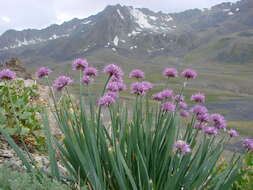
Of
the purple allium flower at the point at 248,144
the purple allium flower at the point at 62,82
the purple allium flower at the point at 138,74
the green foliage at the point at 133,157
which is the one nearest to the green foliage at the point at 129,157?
the green foliage at the point at 133,157

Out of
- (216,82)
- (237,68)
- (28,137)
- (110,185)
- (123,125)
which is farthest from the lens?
(237,68)

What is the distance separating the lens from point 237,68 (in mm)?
169875

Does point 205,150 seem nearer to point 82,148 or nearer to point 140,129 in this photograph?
point 140,129

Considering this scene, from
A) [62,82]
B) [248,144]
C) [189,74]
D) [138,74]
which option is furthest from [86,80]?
[248,144]

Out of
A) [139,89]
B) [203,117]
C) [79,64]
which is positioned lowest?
[203,117]

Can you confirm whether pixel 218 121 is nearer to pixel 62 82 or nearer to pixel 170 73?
pixel 170 73

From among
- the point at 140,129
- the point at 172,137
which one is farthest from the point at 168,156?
the point at 140,129

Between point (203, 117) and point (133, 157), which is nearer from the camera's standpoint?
point (133, 157)

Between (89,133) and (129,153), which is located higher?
(89,133)

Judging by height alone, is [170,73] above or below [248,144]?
above

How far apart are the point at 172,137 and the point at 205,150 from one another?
41 cm

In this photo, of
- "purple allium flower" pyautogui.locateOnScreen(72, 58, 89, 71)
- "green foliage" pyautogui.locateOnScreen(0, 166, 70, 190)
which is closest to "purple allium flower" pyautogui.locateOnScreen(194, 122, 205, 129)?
"purple allium flower" pyautogui.locateOnScreen(72, 58, 89, 71)

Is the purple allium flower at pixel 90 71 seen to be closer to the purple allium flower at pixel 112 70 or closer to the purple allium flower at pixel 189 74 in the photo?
the purple allium flower at pixel 112 70

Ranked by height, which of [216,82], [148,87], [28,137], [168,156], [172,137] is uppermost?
[148,87]
